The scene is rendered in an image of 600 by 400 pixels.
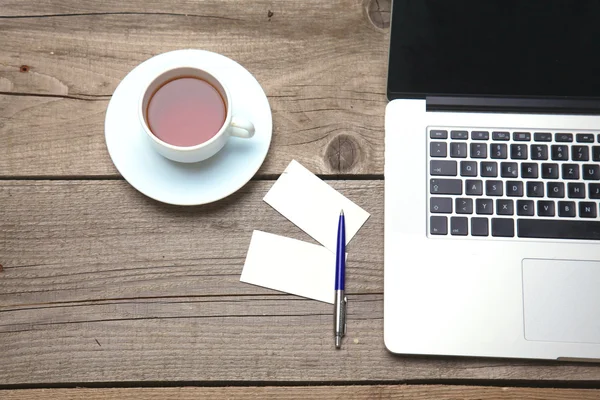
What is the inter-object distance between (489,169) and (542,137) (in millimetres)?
74

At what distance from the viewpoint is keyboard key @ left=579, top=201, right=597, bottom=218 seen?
68cm

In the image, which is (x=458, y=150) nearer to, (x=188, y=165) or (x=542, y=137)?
(x=542, y=137)

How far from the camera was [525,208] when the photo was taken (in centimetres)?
68

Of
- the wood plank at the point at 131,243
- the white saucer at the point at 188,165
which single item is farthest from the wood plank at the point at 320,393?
the white saucer at the point at 188,165

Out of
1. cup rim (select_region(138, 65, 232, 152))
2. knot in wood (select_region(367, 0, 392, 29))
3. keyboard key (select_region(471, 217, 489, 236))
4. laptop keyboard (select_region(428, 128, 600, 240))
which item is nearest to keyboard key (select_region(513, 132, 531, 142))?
laptop keyboard (select_region(428, 128, 600, 240))

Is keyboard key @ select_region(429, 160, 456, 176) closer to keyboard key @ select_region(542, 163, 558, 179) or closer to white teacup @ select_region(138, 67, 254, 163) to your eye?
keyboard key @ select_region(542, 163, 558, 179)

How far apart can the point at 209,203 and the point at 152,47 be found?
0.72 ft

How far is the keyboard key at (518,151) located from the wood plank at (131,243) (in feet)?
0.53

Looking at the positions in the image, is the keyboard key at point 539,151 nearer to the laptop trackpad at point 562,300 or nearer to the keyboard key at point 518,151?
the keyboard key at point 518,151

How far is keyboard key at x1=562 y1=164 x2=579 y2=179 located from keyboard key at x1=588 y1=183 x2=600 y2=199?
0.06ft

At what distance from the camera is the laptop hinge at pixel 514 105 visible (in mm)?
712

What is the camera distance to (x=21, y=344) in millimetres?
705

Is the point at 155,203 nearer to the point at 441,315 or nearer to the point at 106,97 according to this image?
the point at 106,97

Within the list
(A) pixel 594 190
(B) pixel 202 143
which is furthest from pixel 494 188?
(B) pixel 202 143
